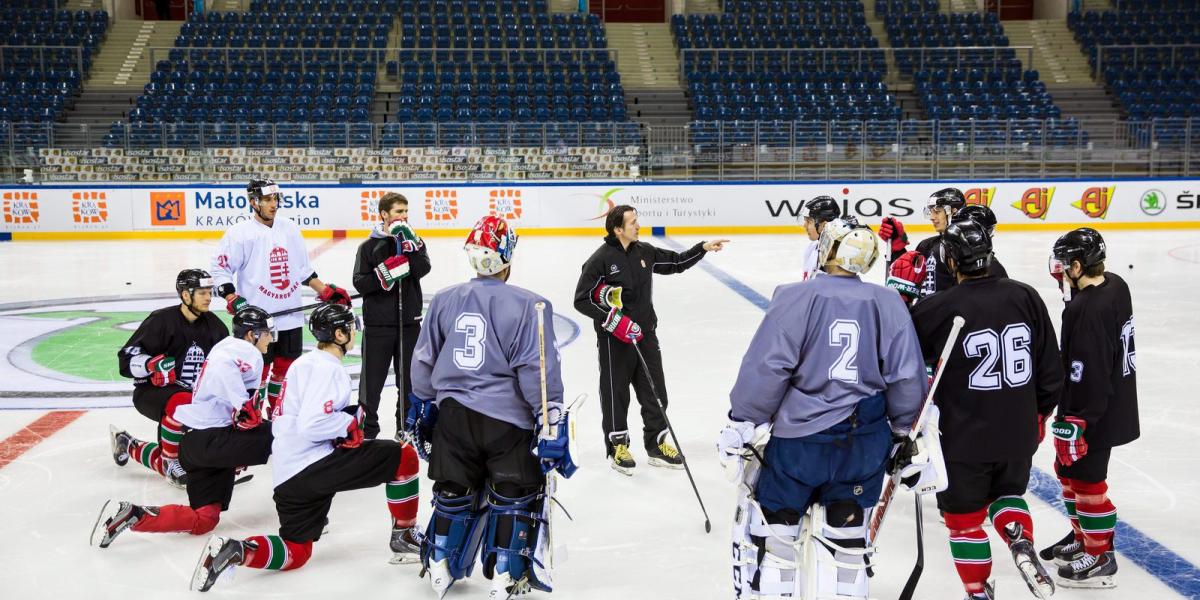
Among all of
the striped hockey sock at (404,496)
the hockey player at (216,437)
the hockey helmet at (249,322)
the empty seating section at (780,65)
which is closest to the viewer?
the striped hockey sock at (404,496)

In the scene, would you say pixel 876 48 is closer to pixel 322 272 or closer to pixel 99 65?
pixel 322 272

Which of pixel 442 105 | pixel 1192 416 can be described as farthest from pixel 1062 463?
pixel 442 105

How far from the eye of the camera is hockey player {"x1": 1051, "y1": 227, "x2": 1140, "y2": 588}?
13.2 feet

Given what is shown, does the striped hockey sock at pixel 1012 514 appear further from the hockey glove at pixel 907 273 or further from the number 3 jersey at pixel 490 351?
the number 3 jersey at pixel 490 351

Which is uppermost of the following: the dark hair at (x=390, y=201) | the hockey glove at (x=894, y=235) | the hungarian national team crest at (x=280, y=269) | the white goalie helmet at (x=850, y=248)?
the dark hair at (x=390, y=201)

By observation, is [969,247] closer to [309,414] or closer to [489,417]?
[489,417]

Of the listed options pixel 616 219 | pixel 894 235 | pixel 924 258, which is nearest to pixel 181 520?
pixel 616 219

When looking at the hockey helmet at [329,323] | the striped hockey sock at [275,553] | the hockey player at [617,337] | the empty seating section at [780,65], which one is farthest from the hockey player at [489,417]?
the empty seating section at [780,65]

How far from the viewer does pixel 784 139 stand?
20.2 metres

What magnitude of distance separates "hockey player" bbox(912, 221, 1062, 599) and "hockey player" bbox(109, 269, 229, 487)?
142 inches

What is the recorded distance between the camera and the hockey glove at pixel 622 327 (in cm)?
543

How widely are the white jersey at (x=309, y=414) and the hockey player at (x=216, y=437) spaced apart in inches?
21.6

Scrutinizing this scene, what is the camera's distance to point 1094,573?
4.21m

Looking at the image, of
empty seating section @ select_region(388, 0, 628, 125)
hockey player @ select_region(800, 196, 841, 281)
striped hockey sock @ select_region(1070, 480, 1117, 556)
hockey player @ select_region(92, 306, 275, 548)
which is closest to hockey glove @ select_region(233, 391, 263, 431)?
hockey player @ select_region(92, 306, 275, 548)
